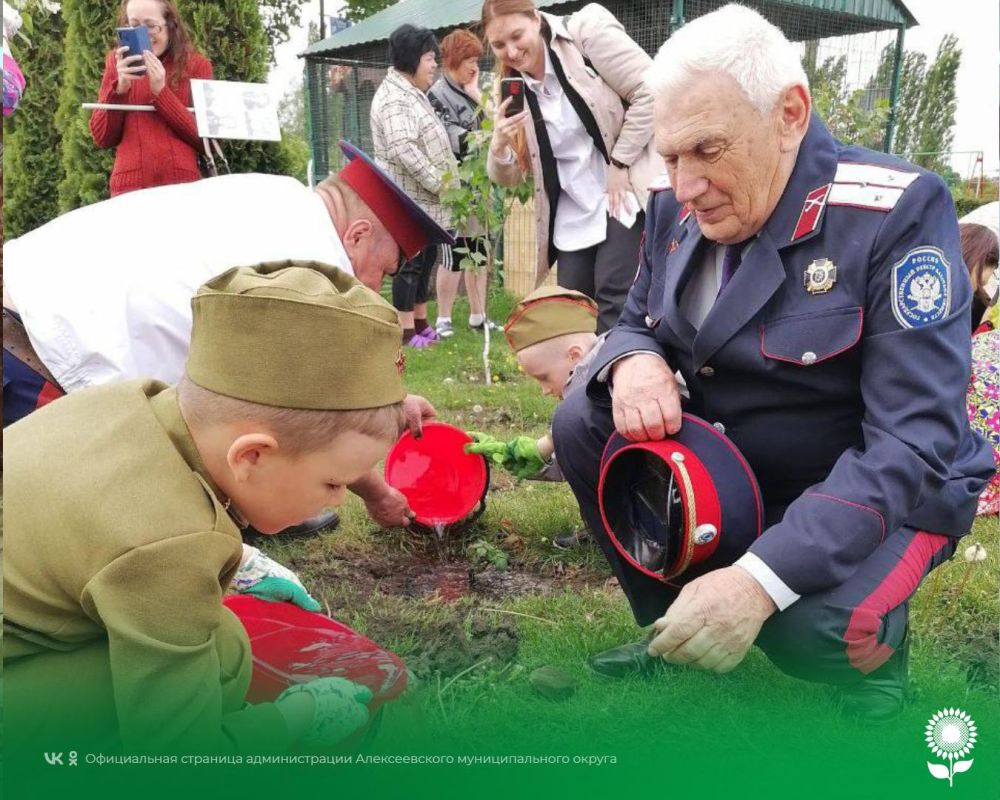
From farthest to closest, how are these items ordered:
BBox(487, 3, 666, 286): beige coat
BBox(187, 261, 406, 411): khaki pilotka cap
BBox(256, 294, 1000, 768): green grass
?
BBox(487, 3, 666, 286): beige coat
BBox(256, 294, 1000, 768): green grass
BBox(187, 261, 406, 411): khaki pilotka cap

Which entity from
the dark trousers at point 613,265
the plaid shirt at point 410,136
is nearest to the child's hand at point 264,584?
the dark trousers at point 613,265

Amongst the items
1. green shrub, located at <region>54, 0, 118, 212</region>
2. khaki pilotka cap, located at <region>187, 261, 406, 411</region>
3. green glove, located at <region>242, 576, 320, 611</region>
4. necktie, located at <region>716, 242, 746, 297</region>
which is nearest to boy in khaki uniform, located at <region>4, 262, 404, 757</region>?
khaki pilotka cap, located at <region>187, 261, 406, 411</region>

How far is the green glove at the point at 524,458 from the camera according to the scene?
2986mm

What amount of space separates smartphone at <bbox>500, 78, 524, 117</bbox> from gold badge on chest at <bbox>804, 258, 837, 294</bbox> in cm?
261

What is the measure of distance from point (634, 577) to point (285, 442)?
1087mm

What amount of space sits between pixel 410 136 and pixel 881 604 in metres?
5.27

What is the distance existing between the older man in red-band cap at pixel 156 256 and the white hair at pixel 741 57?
0.76 metres

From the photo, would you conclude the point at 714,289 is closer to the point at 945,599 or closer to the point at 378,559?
the point at 945,599

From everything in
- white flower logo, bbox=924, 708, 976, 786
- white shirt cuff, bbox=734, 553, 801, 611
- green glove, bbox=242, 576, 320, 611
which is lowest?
white flower logo, bbox=924, 708, 976, 786

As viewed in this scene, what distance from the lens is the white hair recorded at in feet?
5.98

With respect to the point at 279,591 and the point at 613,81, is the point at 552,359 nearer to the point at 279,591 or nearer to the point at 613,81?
the point at 279,591

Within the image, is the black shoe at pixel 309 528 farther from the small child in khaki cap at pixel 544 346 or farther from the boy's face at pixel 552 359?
the boy's face at pixel 552 359

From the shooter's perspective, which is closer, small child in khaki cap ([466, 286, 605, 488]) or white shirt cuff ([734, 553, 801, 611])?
white shirt cuff ([734, 553, 801, 611])

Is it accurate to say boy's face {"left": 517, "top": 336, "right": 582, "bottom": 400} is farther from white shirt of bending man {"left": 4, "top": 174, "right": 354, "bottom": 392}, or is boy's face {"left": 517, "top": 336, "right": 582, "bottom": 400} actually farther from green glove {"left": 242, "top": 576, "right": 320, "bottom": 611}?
green glove {"left": 242, "top": 576, "right": 320, "bottom": 611}
